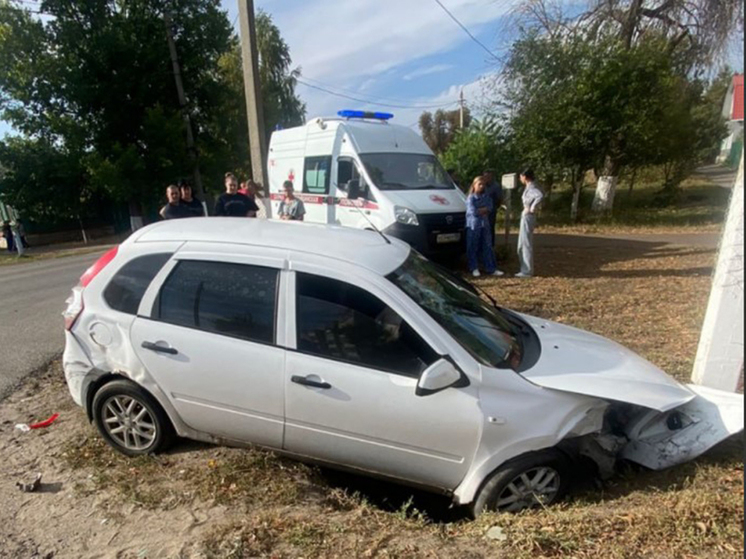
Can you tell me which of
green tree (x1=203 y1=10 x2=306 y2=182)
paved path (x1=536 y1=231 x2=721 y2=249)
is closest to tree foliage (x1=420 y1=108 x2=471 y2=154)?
green tree (x1=203 y1=10 x2=306 y2=182)

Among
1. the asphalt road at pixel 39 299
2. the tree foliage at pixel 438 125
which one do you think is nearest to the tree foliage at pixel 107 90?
the asphalt road at pixel 39 299

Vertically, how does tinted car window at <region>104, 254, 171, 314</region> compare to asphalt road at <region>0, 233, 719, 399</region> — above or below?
above

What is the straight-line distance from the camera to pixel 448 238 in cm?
838

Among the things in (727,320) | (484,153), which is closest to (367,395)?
(727,320)

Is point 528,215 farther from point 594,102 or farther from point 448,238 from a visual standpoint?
point 594,102

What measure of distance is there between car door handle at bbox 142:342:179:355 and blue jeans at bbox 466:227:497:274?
6235mm

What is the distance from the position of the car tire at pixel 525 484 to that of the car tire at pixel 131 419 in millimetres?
2104

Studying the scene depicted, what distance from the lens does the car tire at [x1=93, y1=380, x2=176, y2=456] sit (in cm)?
322

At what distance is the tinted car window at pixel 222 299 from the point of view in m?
2.95

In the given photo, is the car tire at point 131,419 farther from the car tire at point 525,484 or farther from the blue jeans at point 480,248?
the blue jeans at point 480,248

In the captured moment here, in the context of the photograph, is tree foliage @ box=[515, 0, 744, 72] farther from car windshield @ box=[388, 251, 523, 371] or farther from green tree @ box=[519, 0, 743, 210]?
car windshield @ box=[388, 251, 523, 371]

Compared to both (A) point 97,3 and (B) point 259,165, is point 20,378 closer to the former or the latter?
(B) point 259,165

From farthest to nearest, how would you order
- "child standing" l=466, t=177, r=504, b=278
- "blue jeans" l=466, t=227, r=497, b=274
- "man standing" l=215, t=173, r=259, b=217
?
"blue jeans" l=466, t=227, r=497, b=274 → "child standing" l=466, t=177, r=504, b=278 → "man standing" l=215, t=173, r=259, b=217

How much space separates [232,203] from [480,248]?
4.33 meters
